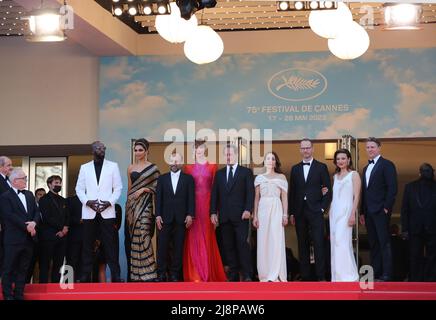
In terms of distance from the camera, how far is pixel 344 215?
445 inches

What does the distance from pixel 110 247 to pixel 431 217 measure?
12.3ft

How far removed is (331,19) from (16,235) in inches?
172

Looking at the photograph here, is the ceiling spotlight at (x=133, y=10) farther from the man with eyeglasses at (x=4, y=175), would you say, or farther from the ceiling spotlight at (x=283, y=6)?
the man with eyeglasses at (x=4, y=175)

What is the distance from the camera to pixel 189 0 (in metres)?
9.87

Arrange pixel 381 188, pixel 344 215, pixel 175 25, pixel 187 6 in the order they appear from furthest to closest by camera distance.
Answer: pixel 175 25, pixel 344 215, pixel 381 188, pixel 187 6

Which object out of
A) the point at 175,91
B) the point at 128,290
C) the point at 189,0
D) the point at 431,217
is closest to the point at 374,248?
the point at 431,217

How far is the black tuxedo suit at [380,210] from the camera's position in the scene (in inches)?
432

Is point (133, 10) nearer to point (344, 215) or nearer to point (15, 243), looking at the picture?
point (15, 243)

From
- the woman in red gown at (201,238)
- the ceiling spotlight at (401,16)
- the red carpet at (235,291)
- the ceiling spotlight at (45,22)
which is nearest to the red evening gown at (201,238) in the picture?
the woman in red gown at (201,238)

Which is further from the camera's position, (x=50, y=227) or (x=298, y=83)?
(x=298, y=83)

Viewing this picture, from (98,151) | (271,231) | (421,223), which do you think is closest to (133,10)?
(98,151)

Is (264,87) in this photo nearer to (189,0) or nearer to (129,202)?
(129,202)

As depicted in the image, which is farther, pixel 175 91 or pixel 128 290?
pixel 175 91

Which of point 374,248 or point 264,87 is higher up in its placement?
point 264,87
